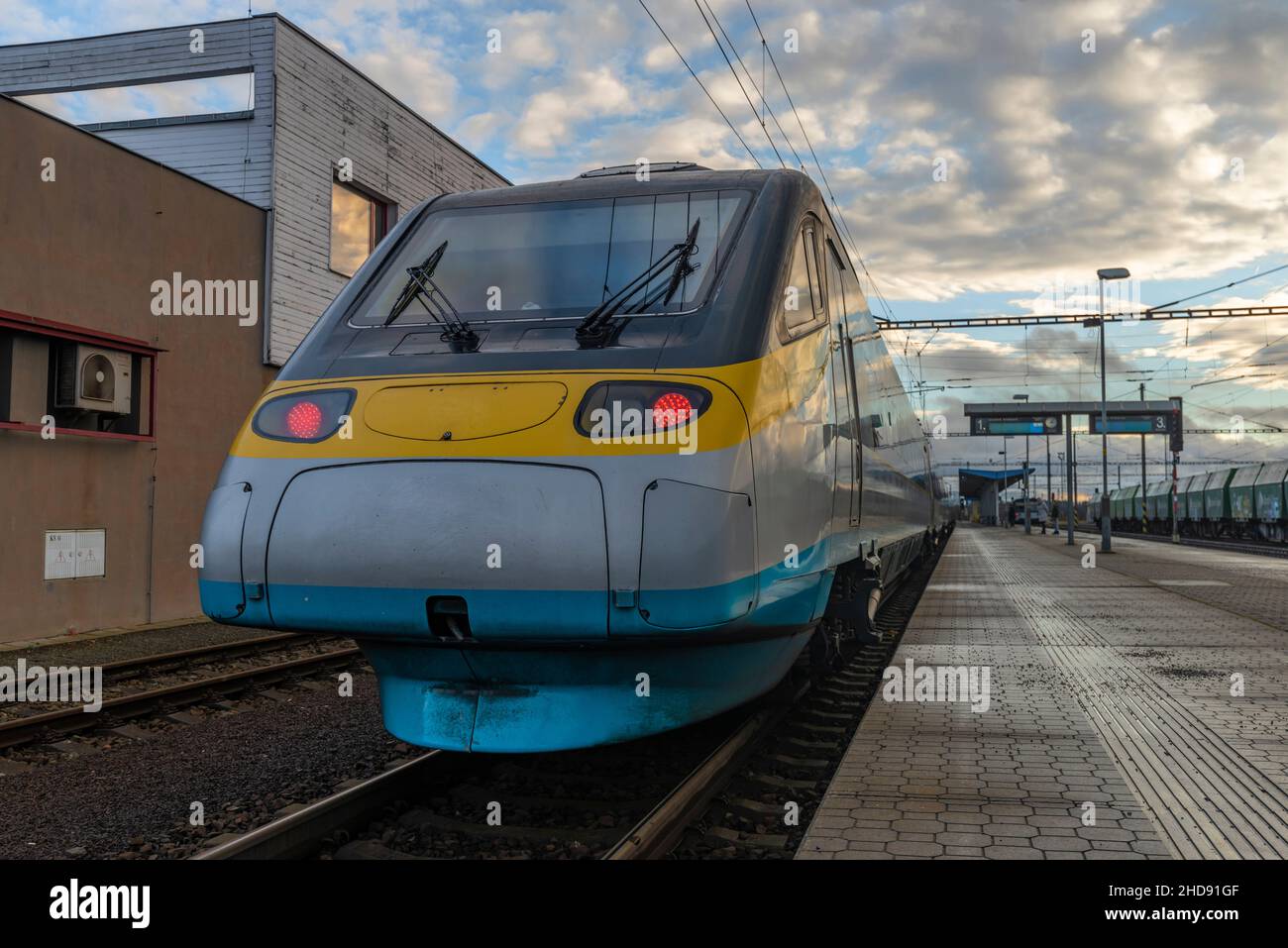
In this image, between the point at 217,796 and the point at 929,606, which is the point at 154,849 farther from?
the point at 929,606

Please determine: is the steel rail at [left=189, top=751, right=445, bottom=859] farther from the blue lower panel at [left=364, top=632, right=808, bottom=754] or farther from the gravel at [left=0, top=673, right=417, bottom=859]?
the gravel at [left=0, top=673, right=417, bottom=859]

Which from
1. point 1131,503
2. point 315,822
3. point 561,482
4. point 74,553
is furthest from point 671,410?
point 1131,503

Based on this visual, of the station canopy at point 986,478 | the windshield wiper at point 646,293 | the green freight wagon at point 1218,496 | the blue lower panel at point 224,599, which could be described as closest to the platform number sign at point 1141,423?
the green freight wagon at point 1218,496

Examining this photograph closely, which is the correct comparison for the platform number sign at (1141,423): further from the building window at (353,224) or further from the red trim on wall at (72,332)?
the red trim on wall at (72,332)

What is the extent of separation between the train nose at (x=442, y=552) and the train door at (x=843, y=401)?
196 cm

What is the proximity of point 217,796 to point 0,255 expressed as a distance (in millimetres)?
8400

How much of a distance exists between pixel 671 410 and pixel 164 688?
536 cm

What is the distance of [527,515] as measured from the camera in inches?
132

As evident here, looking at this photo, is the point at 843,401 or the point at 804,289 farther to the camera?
the point at 843,401

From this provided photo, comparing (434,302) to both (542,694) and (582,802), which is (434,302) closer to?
(542,694)

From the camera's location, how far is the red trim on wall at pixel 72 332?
10.6 metres

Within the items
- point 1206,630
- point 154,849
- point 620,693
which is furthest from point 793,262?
point 1206,630

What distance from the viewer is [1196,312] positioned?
99.2 ft

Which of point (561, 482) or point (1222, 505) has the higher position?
point (561, 482)
